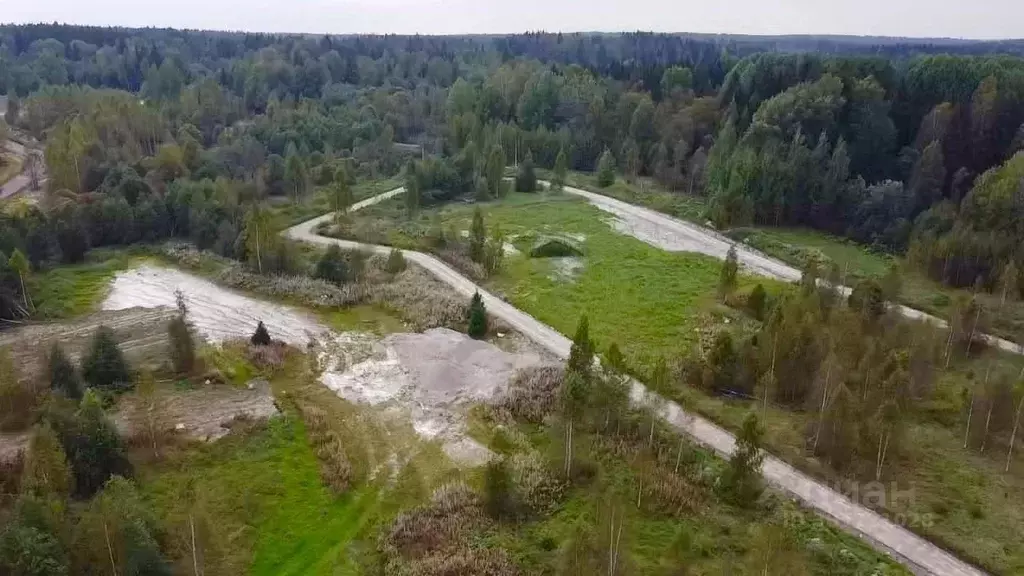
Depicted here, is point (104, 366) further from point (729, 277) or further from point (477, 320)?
point (729, 277)

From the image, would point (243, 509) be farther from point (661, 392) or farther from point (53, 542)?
point (661, 392)

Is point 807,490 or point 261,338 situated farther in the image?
point 261,338

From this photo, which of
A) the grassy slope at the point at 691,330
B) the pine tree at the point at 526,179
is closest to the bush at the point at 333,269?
the grassy slope at the point at 691,330

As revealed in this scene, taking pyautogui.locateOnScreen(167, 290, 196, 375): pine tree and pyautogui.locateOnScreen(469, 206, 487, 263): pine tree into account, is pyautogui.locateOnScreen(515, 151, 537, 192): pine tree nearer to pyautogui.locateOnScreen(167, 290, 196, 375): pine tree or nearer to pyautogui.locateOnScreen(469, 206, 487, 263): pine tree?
pyautogui.locateOnScreen(469, 206, 487, 263): pine tree

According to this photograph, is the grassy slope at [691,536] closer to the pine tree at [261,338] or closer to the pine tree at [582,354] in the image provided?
the pine tree at [582,354]

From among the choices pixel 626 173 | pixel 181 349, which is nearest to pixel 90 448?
pixel 181 349

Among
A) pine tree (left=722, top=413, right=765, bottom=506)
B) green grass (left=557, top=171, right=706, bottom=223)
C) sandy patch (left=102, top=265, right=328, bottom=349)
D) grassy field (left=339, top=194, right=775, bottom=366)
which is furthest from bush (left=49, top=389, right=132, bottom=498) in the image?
green grass (left=557, top=171, right=706, bottom=223)
